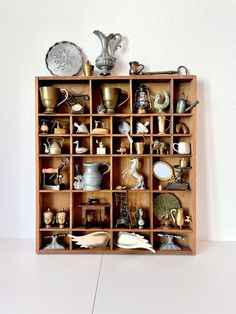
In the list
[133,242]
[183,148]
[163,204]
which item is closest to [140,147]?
[183,148]

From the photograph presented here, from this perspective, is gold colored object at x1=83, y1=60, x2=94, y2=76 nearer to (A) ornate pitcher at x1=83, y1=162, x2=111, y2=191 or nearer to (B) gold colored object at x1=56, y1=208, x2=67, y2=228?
(A) ornate pitcher at x1=83, y1=162, x2=111, y2=191

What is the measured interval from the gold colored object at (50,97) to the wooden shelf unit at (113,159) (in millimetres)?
26

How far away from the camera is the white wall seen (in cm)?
118

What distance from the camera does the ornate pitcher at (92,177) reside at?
42.7 inches

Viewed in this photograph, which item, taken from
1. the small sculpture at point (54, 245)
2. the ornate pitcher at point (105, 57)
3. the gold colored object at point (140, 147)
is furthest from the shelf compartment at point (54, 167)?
the ornate pitcher at point (105, 57)

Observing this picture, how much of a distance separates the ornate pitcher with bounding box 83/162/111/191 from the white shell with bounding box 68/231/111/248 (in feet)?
A: 0.65

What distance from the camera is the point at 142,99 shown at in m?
1.13

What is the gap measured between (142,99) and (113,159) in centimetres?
30

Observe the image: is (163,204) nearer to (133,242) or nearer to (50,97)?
(133,242)

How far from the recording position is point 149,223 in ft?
3.76

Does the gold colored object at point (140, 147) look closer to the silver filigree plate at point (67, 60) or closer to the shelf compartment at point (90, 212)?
the shelf compartment at point (90, 212)
